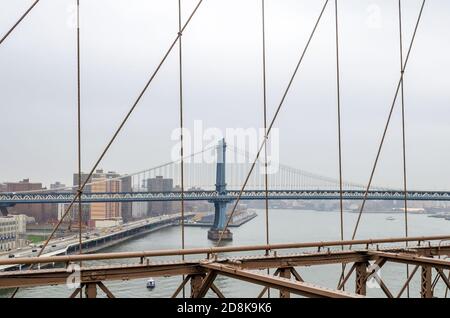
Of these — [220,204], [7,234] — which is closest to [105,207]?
[220,204]

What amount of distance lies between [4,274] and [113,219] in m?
32.3

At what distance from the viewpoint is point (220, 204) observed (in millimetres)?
36500

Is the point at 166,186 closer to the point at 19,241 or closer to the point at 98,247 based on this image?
the point at 98,247

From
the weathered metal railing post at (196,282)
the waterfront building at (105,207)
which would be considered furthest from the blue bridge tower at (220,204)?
the weathered metal railing post at (196,282)

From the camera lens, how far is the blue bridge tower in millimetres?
34594

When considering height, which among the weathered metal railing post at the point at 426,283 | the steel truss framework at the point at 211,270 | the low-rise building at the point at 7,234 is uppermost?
the steel truss framework at the point at 211,270

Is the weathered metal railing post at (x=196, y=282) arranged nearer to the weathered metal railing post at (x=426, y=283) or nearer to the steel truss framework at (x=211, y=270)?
the steel truss framework at (x=211, y=270)

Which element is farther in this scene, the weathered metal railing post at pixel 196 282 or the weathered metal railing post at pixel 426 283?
the weathered metal railing post at pixel 426 283

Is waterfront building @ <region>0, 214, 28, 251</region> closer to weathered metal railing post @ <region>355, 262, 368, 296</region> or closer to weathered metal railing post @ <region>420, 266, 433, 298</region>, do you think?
weathered metal railing post @ <region>355, 262, 368, 296</region>

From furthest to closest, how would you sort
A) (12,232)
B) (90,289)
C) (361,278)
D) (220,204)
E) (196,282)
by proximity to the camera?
(220,204), (12,232), (361,278), (196,282), (90,289)

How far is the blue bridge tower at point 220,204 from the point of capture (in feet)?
113

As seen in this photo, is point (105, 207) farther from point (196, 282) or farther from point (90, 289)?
point (90, 289)

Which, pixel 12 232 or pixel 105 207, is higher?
pixel 105 207
